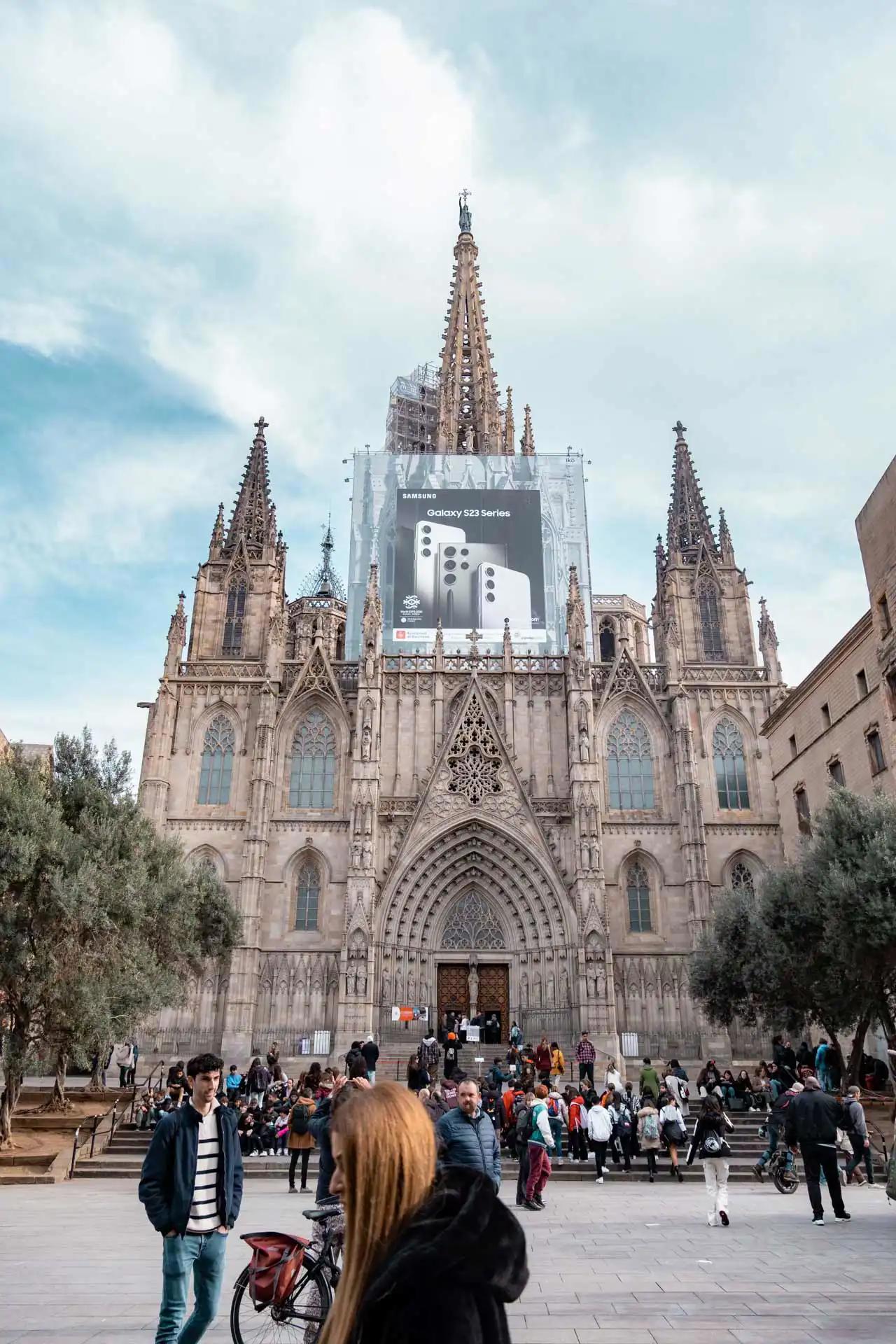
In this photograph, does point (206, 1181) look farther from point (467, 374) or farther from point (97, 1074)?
point (467, 374)

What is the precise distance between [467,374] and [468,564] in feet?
50.8

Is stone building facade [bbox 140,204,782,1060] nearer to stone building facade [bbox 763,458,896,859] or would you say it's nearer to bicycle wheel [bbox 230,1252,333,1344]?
stone building facade [bbox 763,458,896,859]

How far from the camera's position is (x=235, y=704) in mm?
36156

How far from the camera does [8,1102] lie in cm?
1700

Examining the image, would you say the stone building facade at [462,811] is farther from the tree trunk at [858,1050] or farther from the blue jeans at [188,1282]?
the blue jeans at [188,1282]

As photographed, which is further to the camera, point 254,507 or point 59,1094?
point 254,507

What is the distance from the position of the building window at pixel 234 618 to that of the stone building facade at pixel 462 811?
4.3 inches

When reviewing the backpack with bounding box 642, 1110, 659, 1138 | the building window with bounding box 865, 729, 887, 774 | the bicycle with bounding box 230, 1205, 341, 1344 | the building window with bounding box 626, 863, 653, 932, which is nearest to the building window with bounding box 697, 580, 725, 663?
the building window with bounding box 626, 863, 653, 932

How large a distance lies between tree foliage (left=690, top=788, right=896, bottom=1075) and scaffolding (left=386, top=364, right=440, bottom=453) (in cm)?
3534

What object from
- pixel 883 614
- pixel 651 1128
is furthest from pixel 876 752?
pixel 651 1128

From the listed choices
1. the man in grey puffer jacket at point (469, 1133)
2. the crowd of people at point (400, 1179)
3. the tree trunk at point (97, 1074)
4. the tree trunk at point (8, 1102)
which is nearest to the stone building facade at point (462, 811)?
the tree trunk at point (97, 1074)

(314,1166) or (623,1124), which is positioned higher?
(623,1124)

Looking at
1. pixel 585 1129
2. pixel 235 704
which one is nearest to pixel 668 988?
pixel 585 1129

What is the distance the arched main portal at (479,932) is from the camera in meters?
32.0
